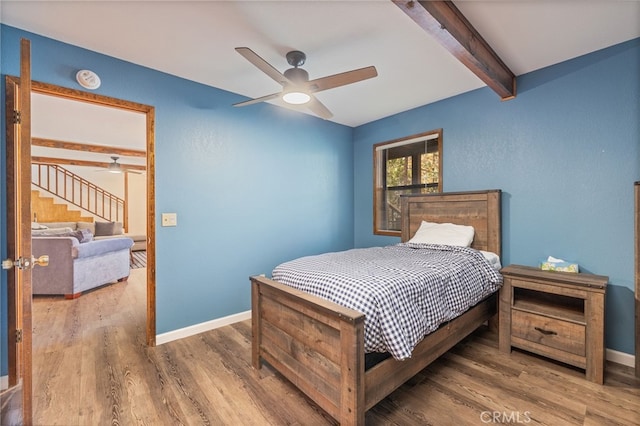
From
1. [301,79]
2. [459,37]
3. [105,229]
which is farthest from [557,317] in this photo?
[105,229]

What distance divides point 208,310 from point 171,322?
0.37 m

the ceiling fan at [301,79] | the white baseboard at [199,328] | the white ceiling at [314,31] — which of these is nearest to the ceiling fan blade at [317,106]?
the ceiling fan at [301,79]

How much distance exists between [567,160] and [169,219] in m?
3.73

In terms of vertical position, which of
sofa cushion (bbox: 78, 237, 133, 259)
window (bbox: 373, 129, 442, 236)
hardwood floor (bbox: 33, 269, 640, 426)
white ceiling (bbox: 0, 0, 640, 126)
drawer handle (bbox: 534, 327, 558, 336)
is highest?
white ceiling (bbox: 0, 0, 640, 126)

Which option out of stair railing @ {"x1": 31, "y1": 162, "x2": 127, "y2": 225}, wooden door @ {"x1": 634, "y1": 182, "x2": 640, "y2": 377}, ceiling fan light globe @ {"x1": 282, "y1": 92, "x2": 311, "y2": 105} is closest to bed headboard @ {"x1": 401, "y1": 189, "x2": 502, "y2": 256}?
wooden door @ {"x1": 634, "y1": 182, "x2": 640, "y2": 377}

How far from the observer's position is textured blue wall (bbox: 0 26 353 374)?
2.45 metres

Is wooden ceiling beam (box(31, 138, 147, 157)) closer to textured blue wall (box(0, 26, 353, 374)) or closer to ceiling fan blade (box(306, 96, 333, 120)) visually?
textured blue wall (box(0, 26, 353, 374))

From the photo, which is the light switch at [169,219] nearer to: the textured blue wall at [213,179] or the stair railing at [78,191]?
the textured blue wall at [213,179]

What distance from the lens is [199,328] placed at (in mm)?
2947

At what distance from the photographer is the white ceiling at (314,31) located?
6.15 feet

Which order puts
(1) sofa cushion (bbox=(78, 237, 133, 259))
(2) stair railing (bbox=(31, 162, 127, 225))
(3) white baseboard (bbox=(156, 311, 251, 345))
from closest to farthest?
(3) white baseboard (bbox=(156, 311, 251, 345)), (1) sofa cushion (bbox=(78, 237, 133, 259)), (2) stair railing (bbox=(31, 162, 127, 225))

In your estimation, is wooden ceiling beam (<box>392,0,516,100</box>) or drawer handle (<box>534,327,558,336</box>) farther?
drawer handle (<box>534,327,558,336</box>)

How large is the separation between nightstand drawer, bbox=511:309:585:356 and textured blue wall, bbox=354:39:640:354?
0.56 m

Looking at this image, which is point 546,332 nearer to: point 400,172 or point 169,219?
point 400,172
